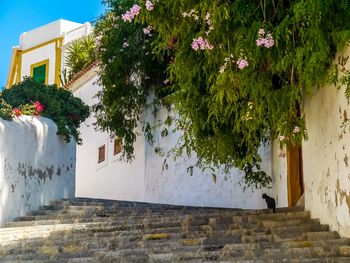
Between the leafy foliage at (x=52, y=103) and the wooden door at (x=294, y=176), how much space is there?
206 inches

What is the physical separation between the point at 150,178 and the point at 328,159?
8.39 m

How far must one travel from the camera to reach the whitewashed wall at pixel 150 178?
511 inches

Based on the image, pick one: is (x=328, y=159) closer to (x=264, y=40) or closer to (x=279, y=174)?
(x=264, y=40)

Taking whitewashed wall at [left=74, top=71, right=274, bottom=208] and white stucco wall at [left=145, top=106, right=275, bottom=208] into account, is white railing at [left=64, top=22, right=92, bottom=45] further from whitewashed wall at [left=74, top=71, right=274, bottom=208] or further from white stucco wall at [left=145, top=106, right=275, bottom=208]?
white stucco wall at [left=145, top=106, right=275, bottom=208]

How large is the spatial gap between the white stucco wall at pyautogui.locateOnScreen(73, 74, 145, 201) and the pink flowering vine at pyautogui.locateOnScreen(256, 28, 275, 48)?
9.48 m

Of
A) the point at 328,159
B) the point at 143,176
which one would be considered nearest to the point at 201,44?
the point at 328,159

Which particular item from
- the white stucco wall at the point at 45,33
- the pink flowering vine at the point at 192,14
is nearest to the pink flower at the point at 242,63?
the pink flowering vine at the point at 192,14

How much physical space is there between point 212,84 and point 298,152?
10.3 ft

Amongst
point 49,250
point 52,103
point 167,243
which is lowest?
point 49,250

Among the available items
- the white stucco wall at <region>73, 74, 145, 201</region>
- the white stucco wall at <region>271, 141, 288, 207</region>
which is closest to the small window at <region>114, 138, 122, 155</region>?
the white stucco wall at <region>73, 74, 145, 201</region>

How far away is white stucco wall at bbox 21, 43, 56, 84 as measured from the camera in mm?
25352

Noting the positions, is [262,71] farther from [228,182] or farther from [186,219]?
[228,182]

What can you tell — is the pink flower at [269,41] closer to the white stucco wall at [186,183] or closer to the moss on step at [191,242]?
the moss on step at [191,242]

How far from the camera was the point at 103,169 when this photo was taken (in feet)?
57.3
